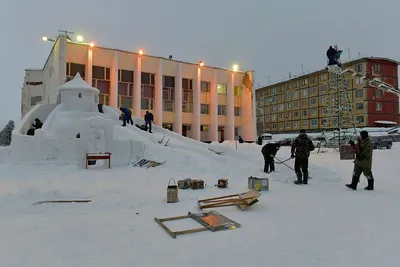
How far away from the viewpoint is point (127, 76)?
30859 mm

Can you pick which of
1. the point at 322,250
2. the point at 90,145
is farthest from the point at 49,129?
the point at 322,250

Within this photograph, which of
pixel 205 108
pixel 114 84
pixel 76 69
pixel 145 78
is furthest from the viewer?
pixel 205 108

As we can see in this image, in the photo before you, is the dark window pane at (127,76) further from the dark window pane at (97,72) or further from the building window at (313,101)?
the building window at (313,101)

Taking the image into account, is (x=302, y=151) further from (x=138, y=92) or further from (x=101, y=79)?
(x=101, y=79)

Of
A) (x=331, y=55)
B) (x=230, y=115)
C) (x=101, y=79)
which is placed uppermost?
Answer: (x=331, y=55)

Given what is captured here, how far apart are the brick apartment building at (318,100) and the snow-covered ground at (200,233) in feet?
128

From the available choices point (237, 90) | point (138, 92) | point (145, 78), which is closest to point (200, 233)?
point (138, 92)

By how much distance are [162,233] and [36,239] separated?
1.84 m

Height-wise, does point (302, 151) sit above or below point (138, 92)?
below

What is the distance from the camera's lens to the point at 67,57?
2722 cm

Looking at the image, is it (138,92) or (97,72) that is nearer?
(97,72)

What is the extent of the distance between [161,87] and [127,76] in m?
3.91

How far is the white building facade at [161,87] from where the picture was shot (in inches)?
1102

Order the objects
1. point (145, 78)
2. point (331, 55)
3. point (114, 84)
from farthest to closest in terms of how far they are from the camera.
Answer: point (145, 78) < point (114, 84) < point (331, 55)
